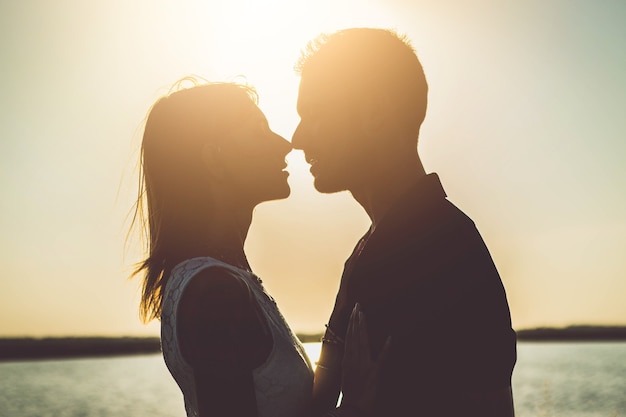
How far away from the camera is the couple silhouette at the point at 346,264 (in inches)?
133

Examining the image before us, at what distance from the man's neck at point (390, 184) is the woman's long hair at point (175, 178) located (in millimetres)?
1119

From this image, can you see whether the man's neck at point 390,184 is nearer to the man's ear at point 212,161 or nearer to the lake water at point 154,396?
the man's ear at point 212,161

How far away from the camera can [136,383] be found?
90250 millimetres

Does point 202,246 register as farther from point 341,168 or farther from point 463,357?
point 463,357

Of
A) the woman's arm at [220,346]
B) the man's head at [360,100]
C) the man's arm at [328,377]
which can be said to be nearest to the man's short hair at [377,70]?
the man's head at [360,100]

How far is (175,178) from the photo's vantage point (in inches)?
167

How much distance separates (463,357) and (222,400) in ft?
4.28

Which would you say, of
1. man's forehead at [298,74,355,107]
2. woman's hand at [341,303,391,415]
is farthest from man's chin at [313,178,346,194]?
woman's hand at [341,303,391,415]

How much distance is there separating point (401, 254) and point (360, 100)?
1231mm

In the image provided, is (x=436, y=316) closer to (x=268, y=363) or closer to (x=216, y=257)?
(x=268, y=363)

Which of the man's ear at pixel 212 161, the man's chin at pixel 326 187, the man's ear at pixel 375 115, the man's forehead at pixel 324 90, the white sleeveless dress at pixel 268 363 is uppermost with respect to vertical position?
the man's forehead at pixel 324 90

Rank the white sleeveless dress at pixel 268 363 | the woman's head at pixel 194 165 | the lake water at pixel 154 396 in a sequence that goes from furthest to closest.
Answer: the lake water at pixel 154 396 → the woman's head at pixel 194 165 → the white sleeveless dress at pixel 268 363

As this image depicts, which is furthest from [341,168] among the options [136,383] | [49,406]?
[136,383]

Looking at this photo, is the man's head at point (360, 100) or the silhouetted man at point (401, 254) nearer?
the silhouetted man at point (401, 254)
